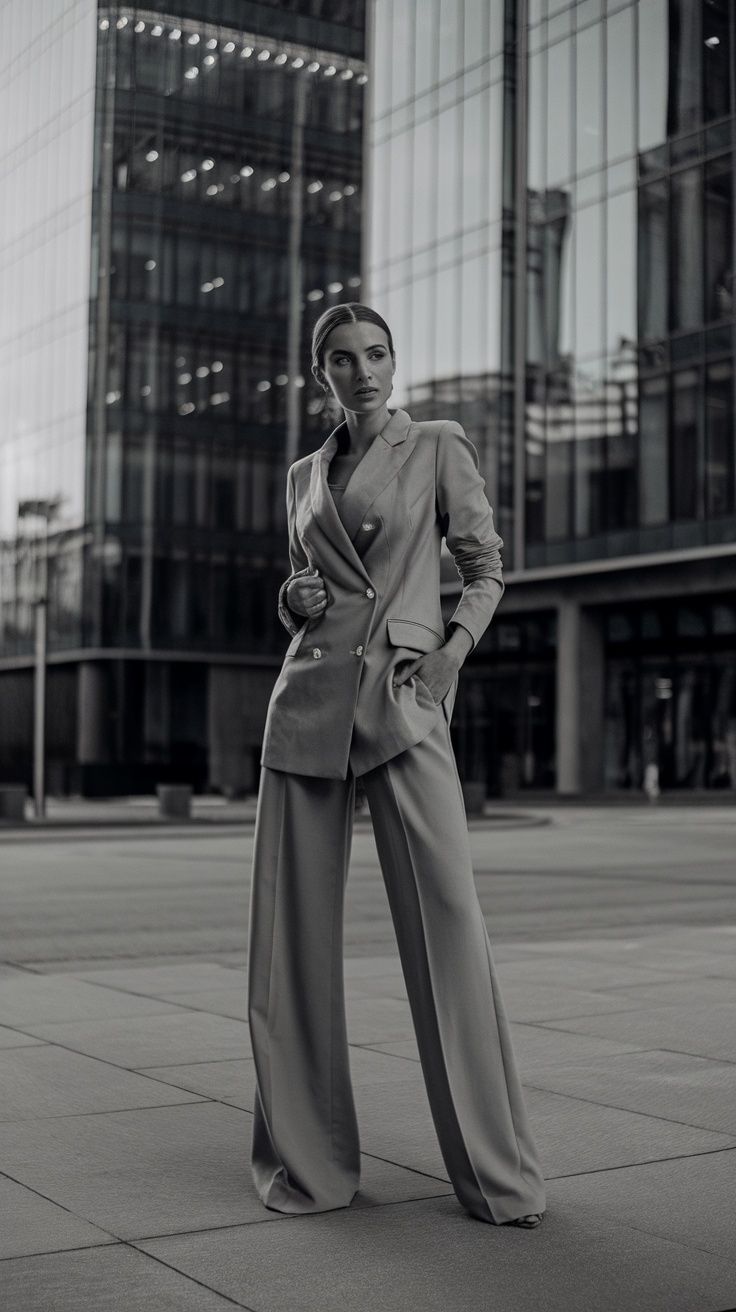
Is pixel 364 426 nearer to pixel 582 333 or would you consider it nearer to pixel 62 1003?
pixel 62 1003

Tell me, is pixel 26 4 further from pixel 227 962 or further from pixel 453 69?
pixel 227 962

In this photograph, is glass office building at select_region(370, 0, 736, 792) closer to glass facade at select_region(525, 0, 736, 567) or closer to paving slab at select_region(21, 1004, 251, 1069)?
glass facade at select_region(525, 0, 736, 567)

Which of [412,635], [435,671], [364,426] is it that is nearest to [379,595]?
[412,635]

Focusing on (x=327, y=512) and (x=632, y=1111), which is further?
(x=632, y=1111)

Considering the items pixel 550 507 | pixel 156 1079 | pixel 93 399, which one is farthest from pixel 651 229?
pixel 156 1079

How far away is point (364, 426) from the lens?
400 cm

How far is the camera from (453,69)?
4259 cm

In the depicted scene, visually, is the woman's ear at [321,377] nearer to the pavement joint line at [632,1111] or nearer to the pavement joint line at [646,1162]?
the pavement joint line at [646,1162]

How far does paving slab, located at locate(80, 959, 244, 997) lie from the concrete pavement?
2cm

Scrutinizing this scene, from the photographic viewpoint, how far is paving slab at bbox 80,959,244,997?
25.7 feet

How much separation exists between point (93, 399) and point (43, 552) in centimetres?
570

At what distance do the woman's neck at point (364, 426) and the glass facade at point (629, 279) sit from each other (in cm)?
3155

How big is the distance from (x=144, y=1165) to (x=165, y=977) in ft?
13.6

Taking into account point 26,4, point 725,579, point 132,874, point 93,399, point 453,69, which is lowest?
point 132,874
